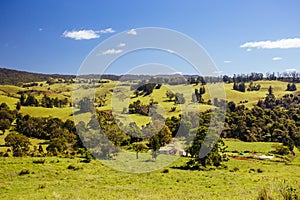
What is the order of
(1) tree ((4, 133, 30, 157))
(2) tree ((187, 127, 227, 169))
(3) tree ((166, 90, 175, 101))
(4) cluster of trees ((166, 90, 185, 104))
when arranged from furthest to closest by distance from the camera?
(3) tree ((166, 90, 175, 101)) → (4) cluster of trees ((166, 90, 185, 104)) → (1) tree ((4, 133, 30, 157)) → (2) tree ((187, 127, 227, 169))

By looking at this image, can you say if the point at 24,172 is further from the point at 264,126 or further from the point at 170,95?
the point at 170,95

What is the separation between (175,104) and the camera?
127500 millimetres

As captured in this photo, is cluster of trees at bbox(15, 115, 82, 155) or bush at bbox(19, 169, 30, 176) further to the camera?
cluster of trees at bbox(15, 115, 82, 155)

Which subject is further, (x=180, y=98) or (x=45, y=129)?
(x=180, y=98)

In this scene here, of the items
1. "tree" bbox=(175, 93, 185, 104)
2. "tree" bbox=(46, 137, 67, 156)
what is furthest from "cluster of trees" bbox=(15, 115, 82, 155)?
"tree" bbox=(175, 93, 185, 104)

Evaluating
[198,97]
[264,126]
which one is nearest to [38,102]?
[198,97]

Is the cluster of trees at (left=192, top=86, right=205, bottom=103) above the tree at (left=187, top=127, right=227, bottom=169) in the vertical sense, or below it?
above

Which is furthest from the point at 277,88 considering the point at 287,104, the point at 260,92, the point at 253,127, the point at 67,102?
the point at 67,102

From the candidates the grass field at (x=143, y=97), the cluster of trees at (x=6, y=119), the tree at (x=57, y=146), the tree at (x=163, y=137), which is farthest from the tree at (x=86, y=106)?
the tree at (x=163, y=137)

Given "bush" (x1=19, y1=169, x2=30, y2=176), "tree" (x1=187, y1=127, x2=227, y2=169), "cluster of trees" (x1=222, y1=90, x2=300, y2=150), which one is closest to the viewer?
"bush" (x1=19, y1=169, x2=30, y2=176)

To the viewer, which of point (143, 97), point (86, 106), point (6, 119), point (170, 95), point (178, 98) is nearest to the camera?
point (6, 119)

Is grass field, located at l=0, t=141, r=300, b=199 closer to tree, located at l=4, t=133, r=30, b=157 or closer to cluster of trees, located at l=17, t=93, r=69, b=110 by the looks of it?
tree, located at l=4, t=133, r=30, b=157

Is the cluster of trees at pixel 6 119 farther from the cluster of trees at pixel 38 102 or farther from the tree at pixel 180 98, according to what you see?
the tree at pixel 180 98

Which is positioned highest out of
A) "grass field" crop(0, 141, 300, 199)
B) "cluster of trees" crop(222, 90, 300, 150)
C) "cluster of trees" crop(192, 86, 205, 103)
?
"cluster of trees" crop(192, 86, 205, 103)
